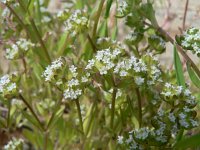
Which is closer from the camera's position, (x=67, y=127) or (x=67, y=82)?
(x=67, y=82)

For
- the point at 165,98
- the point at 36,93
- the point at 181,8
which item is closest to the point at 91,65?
the point at 165,98

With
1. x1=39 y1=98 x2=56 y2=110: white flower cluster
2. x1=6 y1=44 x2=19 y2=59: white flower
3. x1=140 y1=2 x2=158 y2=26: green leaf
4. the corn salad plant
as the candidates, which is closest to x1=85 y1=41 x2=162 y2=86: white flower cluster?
the corn salad plant

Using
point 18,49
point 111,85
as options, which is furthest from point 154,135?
point 18,49

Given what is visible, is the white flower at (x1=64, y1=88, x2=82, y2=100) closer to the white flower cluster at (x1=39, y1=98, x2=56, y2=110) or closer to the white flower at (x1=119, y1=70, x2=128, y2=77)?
the white flower at (x1=119, y1=70, x2=128, y2=77)

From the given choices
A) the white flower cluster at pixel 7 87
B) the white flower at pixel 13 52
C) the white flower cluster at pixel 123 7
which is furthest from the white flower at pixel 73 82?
the white flower at pixel 13 52

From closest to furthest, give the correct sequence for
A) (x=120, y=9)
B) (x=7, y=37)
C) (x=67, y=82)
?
(x=67, y=82) → (x=120, y=9) → (x=7, y=37)

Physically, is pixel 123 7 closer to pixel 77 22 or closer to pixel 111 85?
pixel 77 22

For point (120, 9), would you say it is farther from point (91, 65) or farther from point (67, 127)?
point (67, 127)

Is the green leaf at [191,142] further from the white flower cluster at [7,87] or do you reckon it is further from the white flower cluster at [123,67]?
the white flower cluster at [7,87]
